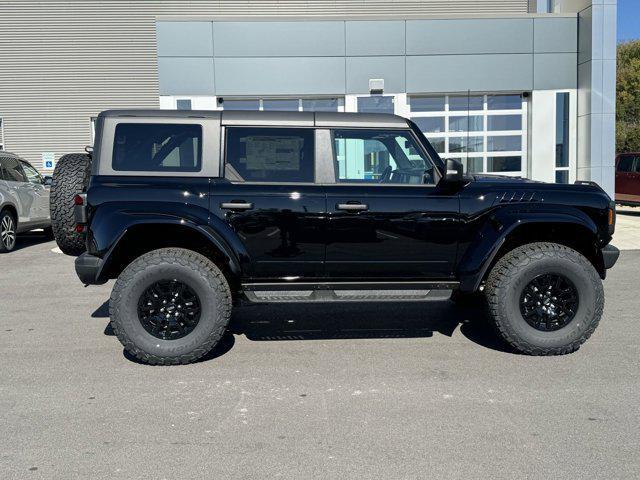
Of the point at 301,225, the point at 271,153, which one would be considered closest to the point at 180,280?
the point at 301,225

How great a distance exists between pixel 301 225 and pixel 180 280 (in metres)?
1.03

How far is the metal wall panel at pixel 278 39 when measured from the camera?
48.2 ft

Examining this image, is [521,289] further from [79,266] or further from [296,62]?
[296,62]

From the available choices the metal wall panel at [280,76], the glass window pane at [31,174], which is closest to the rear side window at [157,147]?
the glass window pane at [31,174]

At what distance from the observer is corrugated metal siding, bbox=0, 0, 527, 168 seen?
54.7ft

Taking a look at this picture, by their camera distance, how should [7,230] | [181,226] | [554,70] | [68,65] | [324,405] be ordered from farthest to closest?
[68,65] → [554,70] → [7,230] → [181,226] → [324,405]

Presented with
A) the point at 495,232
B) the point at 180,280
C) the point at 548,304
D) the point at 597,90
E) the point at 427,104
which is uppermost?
the point at 597,90

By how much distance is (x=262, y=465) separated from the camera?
10.5 ft

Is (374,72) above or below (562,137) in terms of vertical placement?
above

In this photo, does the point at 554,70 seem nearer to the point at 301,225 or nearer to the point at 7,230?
the point at 301,225

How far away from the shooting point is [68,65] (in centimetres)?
1673

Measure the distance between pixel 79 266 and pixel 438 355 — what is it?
9.66 ft

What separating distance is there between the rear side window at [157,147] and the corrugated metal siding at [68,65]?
41.7 ft

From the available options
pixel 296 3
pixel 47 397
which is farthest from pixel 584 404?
pixel 296 3
